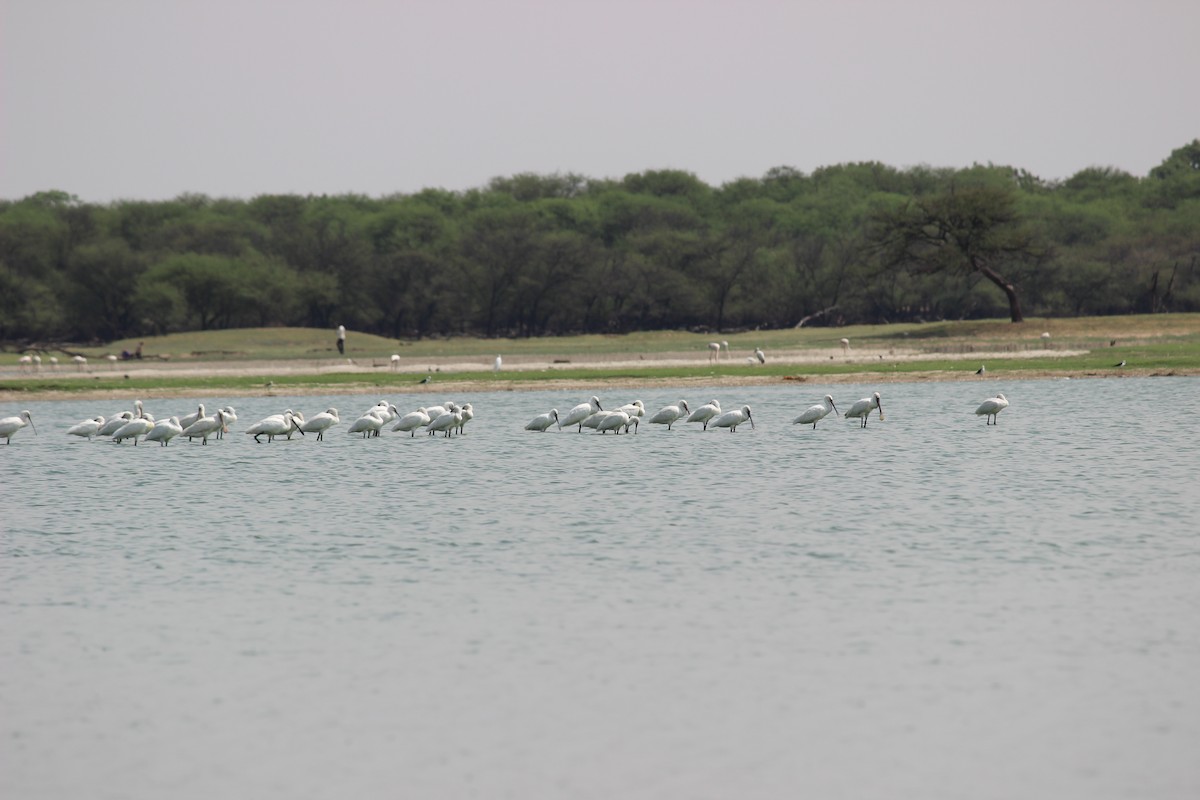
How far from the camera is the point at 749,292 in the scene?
95.8m

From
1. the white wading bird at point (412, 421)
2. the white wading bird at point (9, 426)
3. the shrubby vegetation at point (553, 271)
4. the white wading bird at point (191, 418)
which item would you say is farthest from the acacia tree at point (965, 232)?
the white wading bird at point (9, 426)

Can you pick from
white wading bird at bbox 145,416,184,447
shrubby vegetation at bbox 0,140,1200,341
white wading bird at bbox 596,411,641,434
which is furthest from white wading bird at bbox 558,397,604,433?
shrubby vegetation at bbox 0,140,1200,341

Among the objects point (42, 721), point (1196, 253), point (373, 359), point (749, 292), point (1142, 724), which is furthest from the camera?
point (749, 292)

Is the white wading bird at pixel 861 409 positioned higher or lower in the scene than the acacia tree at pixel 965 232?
lower

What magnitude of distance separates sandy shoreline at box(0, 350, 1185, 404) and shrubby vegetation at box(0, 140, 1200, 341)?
1990cm

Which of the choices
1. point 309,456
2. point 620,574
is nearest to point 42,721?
point 620,574

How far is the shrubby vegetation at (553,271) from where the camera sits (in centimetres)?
8831

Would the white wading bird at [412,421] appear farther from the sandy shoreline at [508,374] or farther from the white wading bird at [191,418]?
the sandy shoreline at [508,374]

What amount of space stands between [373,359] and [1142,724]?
178 ft

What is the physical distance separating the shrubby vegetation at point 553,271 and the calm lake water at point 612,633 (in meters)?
52.9

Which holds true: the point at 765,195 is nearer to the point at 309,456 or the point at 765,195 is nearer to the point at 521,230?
the point at 521,230

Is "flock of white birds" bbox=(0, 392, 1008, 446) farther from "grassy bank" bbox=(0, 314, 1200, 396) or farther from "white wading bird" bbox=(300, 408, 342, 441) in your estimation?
"grassy bank" bbox=(0, 314, 1200, 396)

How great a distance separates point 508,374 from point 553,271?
43.0m

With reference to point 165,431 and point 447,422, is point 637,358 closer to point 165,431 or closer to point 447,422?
point 447,422
